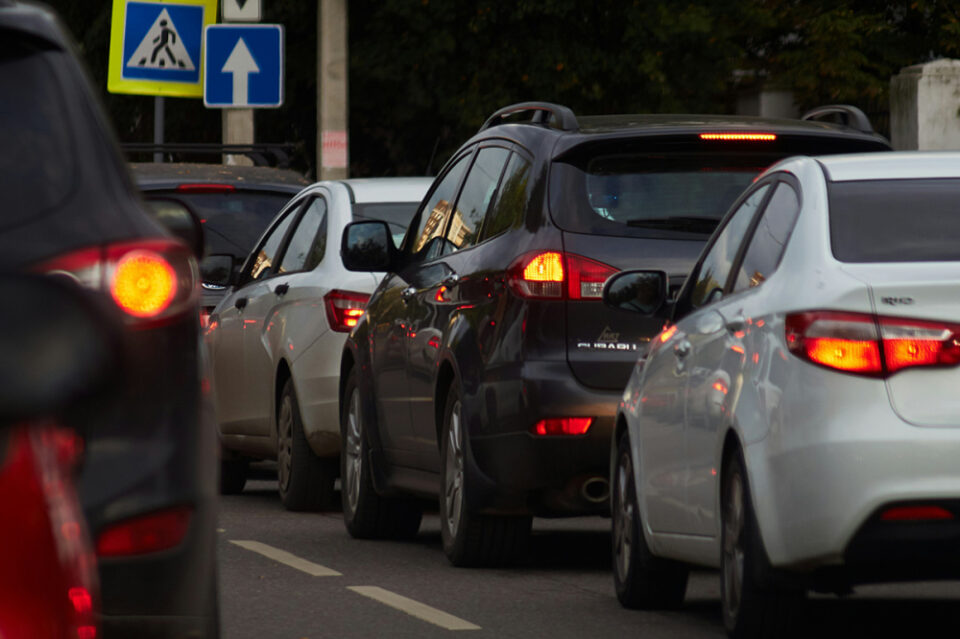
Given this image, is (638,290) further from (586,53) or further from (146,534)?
(586,53)

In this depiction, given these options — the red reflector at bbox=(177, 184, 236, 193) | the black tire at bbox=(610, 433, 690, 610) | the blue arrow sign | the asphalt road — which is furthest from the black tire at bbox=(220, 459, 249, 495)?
the blue arrow sign

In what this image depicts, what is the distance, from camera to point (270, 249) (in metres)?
13.5

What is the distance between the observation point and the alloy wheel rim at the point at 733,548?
680cm

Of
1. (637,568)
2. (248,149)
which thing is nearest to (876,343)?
(637,568)

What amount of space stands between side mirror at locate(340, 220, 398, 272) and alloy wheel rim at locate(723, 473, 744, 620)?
3818 millimetres

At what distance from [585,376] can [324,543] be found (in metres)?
2.32

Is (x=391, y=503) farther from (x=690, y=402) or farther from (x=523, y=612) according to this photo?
(x=690, y=402)

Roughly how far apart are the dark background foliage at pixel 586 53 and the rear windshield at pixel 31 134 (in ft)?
68.2

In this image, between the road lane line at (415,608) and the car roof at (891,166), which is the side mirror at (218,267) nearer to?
the road lane line at (415,608)

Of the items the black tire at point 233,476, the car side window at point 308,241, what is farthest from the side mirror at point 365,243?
the black tire at point 233,476

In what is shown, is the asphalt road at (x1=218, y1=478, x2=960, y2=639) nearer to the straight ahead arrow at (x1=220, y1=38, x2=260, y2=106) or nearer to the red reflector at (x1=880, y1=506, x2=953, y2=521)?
the red reflector at (x1=880, y1=506, x2=953, y2=521)

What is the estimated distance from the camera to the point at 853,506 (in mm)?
6152

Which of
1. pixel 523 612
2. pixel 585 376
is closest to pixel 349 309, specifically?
pixel 585 376

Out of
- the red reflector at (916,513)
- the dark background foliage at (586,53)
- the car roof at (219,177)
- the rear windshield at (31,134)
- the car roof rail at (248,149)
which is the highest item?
the dark background foliage at (586,53)
